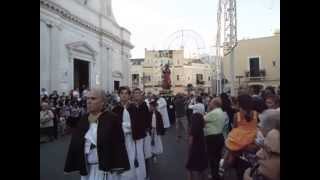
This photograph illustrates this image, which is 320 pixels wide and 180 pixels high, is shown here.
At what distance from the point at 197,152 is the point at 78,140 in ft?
6.80

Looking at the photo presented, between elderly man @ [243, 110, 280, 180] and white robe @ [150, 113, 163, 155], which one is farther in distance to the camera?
white robe @ [150, 113, 163, 155]

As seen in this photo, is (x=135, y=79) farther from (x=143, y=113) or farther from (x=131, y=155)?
(x=131, y=155)

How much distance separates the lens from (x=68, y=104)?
12.5 m

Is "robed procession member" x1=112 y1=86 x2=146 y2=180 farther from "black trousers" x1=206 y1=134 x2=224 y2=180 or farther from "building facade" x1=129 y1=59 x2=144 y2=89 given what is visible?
"building facade" x1=129 y1=59 x2=144 y2=89

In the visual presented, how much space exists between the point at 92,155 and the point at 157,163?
4.04 meters

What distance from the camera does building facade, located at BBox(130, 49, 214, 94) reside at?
2583 cm

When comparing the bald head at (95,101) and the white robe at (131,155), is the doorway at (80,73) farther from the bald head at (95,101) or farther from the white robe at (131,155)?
the bald head at (95,101)

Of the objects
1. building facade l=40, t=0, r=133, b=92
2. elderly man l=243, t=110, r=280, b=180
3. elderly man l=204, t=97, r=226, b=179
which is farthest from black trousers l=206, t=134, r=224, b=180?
building facade l=40, t=0, r=133, b=92

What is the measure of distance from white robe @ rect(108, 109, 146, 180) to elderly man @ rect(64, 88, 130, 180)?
1.74 feet

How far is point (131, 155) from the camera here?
15.6ft

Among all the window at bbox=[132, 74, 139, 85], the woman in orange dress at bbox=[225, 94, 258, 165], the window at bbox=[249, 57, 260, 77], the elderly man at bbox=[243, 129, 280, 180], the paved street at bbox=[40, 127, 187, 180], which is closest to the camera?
the elderly man at bbox=[243, 129, 280, 180]

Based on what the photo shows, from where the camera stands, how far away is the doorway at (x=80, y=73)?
1776cm

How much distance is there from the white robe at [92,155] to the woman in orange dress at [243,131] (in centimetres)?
126
